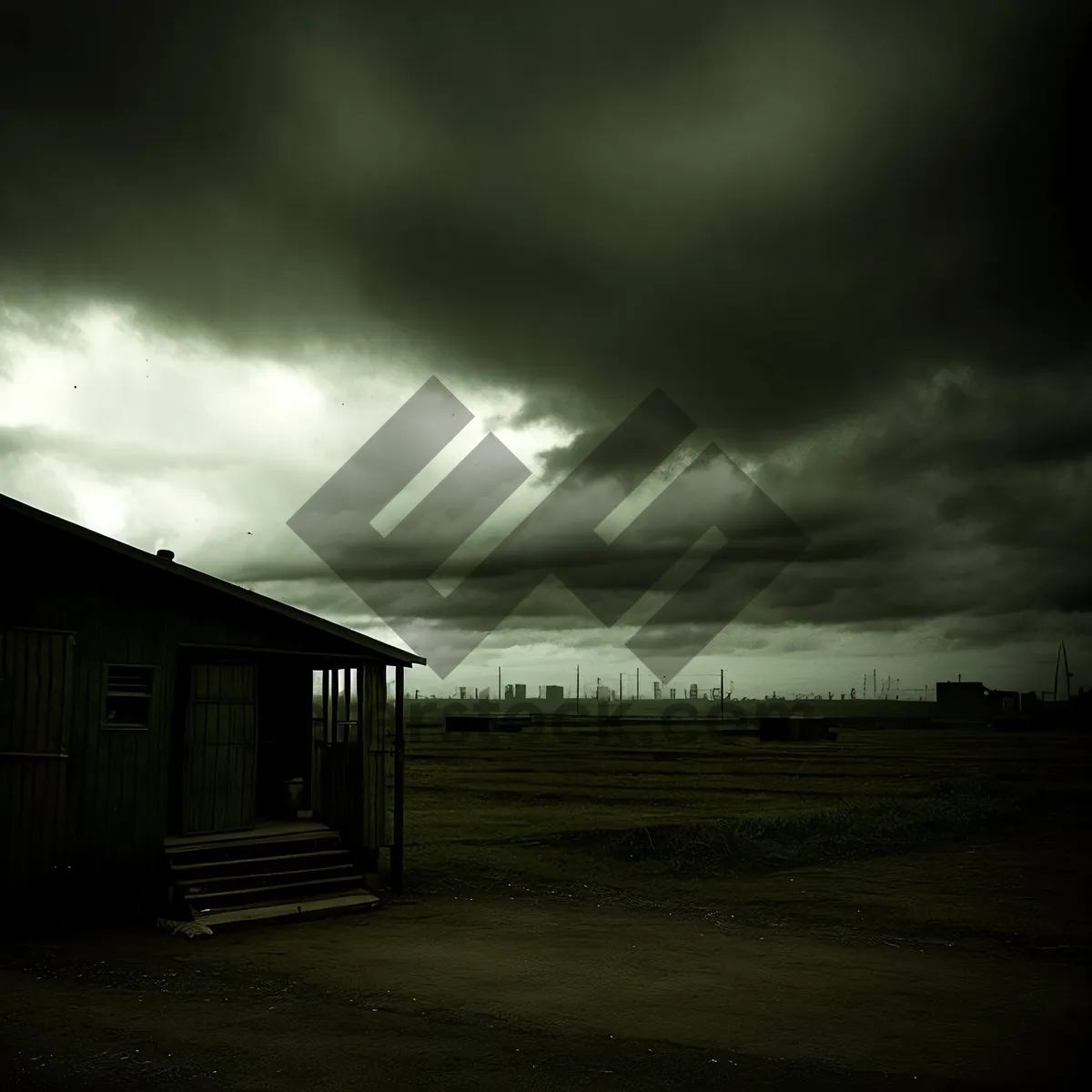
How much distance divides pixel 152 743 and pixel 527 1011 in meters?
7.23

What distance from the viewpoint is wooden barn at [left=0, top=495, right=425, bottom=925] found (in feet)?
40.2

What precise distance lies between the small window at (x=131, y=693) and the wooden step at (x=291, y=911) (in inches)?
117

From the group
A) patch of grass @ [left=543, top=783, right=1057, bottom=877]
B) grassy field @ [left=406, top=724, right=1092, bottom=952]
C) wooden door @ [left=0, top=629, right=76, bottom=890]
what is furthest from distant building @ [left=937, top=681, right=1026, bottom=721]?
wooden door @ [left=0, top=629, right=76, bottom=890]

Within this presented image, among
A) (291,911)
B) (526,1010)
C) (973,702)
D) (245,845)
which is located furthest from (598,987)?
(973,702)

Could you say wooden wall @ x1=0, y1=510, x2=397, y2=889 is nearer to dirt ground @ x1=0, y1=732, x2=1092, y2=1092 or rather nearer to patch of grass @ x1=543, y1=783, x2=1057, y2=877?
dirt ground @ x1=0, y1=732, x2=1092, y2=1092

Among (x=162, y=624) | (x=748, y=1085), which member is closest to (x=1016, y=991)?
(x=748, y=1085)

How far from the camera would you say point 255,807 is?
50.0 feet

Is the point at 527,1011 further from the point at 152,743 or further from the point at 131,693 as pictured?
the point at 131,693

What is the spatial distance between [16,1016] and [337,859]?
672 cm

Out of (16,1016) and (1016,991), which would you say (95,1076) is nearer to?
(16,1016)

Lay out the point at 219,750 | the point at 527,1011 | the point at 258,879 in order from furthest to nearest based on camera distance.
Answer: the point at 219,750, the point at 258,879, the point at 527,1011

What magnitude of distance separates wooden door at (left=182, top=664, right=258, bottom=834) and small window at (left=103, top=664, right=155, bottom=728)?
98cm

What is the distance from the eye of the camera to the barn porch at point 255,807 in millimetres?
13250

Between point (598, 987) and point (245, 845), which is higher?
point (245, 845)
